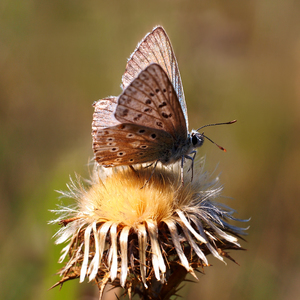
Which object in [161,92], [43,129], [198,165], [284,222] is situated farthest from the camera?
[43,129]

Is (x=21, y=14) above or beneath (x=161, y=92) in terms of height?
above

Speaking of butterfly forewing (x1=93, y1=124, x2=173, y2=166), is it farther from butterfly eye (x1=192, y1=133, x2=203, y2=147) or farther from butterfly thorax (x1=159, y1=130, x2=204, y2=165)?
butterfly eye (x1=192, y1=133, x2=203, y2=147)

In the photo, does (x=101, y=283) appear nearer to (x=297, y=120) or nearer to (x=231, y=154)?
(x=231, y=154)

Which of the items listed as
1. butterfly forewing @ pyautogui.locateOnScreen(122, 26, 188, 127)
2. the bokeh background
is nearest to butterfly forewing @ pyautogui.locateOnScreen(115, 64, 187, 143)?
butterfly forewing @ pyautogui.locateOnScreen(122, 26, 188, 127)

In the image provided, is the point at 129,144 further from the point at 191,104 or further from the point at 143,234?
the point at 191,104

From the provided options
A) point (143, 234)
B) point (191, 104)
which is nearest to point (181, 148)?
point (143, 234)

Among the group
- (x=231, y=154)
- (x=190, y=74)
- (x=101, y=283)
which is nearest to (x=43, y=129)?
(x=190, y=74)

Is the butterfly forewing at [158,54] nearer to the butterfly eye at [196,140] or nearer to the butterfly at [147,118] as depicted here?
the butterfly at [147,118]
